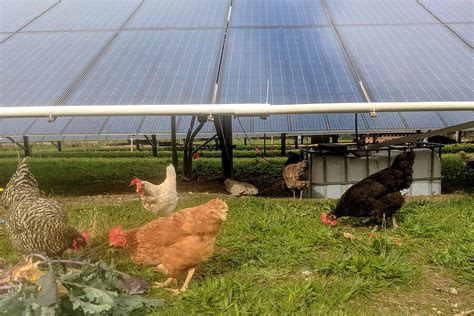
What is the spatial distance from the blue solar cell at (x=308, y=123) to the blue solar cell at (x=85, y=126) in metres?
5.62

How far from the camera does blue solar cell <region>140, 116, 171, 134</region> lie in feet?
43.4

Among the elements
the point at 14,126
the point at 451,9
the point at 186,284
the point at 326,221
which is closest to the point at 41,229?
the point at 186,284

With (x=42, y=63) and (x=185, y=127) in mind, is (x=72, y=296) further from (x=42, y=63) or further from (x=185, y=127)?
(x=185, y=127)

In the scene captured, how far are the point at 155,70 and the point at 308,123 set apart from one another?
293 inches

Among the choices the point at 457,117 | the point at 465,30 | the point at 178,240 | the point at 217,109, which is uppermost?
the point at 465,30

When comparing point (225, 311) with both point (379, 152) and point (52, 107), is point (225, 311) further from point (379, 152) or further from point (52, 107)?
point (379, 152)

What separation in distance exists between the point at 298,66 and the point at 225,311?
5.13 m

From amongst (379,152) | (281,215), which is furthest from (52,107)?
(379,152)

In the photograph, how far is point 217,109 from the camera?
18.6ft

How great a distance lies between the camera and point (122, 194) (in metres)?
8.49

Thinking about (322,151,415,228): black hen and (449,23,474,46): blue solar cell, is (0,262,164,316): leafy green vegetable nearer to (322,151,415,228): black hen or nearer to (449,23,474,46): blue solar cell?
(322,151,415,228): black hen

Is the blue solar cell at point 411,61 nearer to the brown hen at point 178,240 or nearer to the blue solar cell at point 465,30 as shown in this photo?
the blue solar cell at point 465,30

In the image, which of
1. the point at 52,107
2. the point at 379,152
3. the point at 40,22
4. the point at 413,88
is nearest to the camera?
the point at 52,107

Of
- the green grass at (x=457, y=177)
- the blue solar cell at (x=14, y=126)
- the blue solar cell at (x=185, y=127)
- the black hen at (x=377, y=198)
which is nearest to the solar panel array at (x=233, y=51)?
the black hen at (x=377, y=198)
